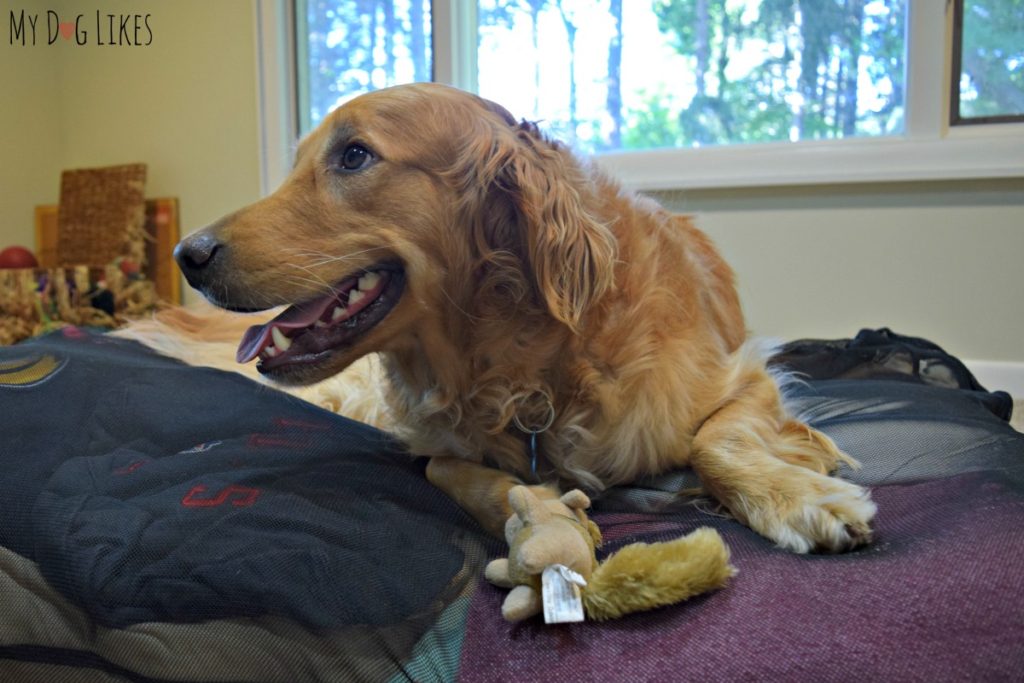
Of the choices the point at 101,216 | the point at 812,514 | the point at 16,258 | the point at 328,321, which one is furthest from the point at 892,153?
the point at 16,258

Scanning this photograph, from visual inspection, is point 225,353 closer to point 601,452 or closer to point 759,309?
point 601,452

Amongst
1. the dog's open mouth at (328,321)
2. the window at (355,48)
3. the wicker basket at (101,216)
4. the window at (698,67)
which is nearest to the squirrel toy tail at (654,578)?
the dog's open mouth at (328,321)

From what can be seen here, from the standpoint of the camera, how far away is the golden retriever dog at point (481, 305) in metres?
1.13

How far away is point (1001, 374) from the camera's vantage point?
2.42 metres

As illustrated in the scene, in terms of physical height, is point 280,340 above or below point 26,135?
below

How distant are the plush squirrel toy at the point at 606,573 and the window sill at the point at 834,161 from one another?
1463 mm

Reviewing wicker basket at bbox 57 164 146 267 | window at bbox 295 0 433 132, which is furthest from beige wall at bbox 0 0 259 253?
window at bbox 295 0 433 132

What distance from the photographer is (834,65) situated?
8.87ft

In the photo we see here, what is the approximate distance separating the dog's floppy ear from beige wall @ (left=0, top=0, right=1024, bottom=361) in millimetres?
1123

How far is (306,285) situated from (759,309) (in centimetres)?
201

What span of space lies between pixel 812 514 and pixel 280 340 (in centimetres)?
76

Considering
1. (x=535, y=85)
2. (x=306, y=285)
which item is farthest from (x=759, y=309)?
(x=306, y=285)

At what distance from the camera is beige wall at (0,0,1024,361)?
7.97 ft

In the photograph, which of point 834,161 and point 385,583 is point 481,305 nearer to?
point 385,583
